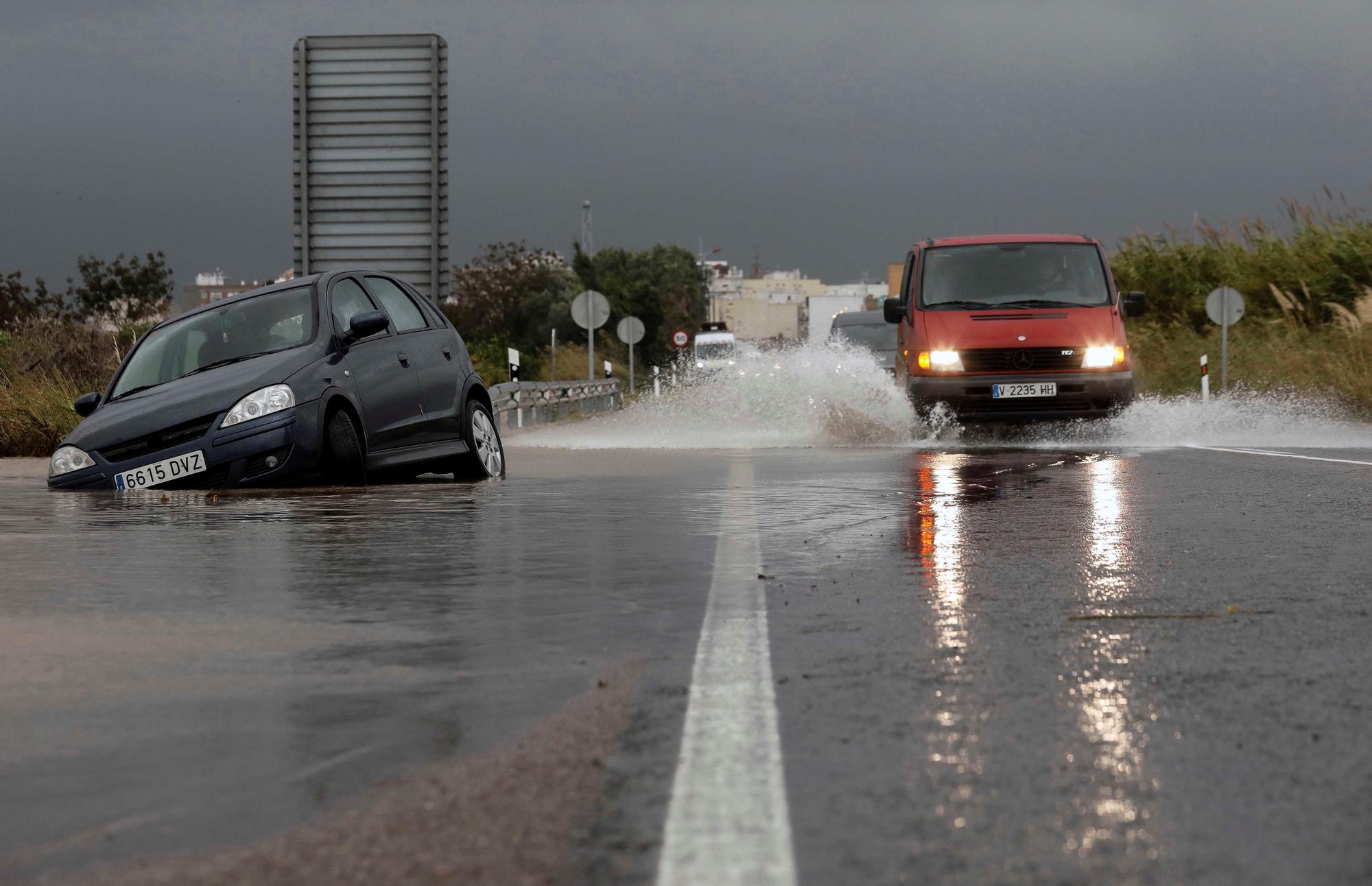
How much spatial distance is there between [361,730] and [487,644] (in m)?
1.31

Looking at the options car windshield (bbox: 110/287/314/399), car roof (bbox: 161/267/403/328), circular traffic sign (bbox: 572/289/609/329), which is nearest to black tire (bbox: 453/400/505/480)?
car roof (bbox: 161/267/403/328)

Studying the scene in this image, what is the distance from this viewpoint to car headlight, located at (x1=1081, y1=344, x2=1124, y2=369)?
62.7ft

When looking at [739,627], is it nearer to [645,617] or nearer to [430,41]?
[645,617]

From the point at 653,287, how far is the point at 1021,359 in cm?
8726

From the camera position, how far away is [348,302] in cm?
1291

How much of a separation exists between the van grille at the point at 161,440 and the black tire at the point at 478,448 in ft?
6.66

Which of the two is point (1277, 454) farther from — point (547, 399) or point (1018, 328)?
point (547, 399)

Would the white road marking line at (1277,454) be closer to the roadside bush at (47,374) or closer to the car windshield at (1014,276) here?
the car windshield at (1014,276)

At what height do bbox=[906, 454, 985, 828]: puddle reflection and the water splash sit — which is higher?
the water splash

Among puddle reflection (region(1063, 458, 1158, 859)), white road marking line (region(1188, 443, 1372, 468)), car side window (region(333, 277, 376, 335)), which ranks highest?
car side window (region(333, 277, 376, 335))

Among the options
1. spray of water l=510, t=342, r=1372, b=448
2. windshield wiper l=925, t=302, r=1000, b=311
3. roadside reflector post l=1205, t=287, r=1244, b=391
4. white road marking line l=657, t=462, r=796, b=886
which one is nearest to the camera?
white road marking line l=657, t=462, r=796, b=886

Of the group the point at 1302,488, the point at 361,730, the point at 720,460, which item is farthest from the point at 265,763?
the point at 720,460

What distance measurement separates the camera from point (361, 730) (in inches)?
181

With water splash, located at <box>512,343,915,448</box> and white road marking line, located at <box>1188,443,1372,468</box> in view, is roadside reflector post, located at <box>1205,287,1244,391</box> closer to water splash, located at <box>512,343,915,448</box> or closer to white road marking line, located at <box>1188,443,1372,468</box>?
water splash, located at <box>512,343,915,448</box>
